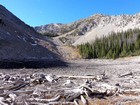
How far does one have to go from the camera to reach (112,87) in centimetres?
1500

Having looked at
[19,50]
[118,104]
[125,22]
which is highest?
[125,22]

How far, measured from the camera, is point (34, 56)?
255 ft

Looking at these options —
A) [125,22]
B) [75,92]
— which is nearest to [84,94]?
[75,92]

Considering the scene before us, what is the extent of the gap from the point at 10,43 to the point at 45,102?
67.4m

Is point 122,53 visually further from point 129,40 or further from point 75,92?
point 75,92

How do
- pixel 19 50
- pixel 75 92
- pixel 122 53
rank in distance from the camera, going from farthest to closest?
pixel 122 53
pixel 19 50
pixel 75 92

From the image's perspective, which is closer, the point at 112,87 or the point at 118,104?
the point at 118,104

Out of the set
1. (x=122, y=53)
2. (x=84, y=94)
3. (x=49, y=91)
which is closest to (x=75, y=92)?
(x=84, y=94)

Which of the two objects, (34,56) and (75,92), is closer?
(75,92)

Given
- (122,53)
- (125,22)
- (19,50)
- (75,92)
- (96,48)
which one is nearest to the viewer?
(75,92)

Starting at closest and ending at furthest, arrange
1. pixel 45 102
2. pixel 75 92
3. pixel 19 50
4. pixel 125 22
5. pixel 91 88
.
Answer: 1. pixel 45 102
2. pixel 75 92
3. pixel 91 88
4. pixel 19 50
5. pixel 125 22

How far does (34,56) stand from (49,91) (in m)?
64.0

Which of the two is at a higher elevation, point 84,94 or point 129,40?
point 129,40

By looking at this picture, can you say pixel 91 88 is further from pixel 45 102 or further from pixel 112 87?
pixel 45 102
